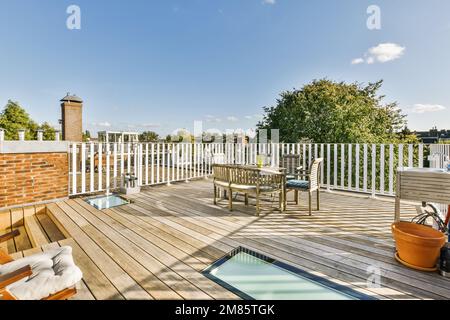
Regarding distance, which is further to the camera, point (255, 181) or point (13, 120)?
point (13, 120)

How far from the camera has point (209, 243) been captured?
2521 millimetres

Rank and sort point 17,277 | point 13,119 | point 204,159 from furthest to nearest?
point 13,119 → point 204,159 → point 17,277

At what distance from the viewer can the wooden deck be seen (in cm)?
173

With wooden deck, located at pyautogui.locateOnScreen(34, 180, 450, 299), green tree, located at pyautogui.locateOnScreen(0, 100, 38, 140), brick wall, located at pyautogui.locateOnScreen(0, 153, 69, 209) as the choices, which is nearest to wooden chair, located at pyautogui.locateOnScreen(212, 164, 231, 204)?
wooden deck, located at pyautogui.locateOnScreen(34, 180, 450, 299)

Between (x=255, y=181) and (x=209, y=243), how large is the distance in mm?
1453

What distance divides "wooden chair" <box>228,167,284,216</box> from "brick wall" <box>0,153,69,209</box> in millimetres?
3370

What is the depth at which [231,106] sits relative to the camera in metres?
17.0

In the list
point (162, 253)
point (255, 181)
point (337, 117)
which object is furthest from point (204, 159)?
point (337, 117)

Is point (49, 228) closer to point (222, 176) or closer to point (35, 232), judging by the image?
point (35, 232)

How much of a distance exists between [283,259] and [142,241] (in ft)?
5.42

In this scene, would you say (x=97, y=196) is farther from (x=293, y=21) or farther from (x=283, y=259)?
(x=293, y=21)
